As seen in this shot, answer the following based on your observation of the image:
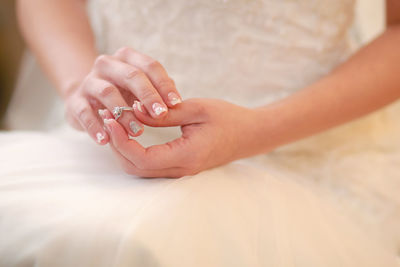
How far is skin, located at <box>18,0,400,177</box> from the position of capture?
0.56 meters

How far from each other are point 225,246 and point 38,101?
2.68 ft

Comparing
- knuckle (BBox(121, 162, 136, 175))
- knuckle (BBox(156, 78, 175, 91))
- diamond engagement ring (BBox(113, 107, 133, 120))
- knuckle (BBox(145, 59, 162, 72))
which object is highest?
knuckle (BBox(145, 59, 162, 72))

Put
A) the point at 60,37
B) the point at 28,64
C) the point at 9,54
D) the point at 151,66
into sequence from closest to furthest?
the point at 151,66 → the point at 60,37 → the point at 28,64 → the point at 9,54

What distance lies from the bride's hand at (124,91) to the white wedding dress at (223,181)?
0.07 meters

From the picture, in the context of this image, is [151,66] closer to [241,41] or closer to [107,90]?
[107,90]

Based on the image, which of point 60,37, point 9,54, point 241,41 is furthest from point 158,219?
point 9,54

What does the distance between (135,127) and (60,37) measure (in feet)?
1.42

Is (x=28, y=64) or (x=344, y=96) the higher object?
(x=28, y=64)

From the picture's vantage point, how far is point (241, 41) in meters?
0.78

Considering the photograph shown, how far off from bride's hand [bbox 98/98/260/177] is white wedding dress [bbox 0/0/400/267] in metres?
0.02


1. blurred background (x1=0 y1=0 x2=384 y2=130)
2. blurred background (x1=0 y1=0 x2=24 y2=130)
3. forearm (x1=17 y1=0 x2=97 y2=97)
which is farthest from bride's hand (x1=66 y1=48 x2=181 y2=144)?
blurred background (x1=0 y1=0 x2=24 y2=130)

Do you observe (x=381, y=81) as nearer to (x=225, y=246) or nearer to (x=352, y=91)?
(x=352, y=91)

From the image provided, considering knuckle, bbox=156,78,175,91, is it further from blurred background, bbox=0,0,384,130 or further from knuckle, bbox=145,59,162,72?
blurred background, bbox=0,0,384,130

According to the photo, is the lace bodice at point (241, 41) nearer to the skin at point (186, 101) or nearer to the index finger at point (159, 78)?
the skin at point (186, 101)
